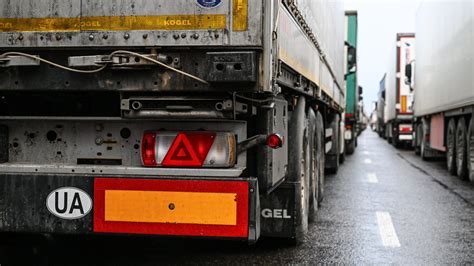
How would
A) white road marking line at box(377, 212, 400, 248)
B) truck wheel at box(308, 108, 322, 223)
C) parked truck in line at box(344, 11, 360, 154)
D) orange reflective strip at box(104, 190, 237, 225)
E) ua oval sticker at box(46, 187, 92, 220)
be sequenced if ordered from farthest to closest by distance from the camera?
parked truck in line at box(344, 11, 360, 154) < truck wheel at box(308, 108, 322, 223) < white road marking line at box(377, 212, 400, 248) < ua oval sticker at box(46, 187, 92, 220) < orange reflective strip at box(104, 190, 237, 225)

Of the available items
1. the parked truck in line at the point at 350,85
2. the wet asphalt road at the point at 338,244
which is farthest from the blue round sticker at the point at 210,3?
the parked truck in line at the point at 350,85

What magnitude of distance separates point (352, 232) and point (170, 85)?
405cm

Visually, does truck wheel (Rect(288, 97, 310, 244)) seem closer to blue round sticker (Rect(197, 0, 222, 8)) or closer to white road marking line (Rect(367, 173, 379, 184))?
blue round sticker (Rect(197, 0, 222, 8))

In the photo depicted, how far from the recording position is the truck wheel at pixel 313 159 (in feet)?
25.4

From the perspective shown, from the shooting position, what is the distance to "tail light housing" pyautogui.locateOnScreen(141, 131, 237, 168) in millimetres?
4668

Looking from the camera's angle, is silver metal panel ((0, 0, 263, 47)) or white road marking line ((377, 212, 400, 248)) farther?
white road marking line ((377, 212, 400, 248))

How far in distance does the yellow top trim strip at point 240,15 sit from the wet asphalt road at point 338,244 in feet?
7.72

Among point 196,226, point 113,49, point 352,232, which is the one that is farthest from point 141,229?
point 352,232

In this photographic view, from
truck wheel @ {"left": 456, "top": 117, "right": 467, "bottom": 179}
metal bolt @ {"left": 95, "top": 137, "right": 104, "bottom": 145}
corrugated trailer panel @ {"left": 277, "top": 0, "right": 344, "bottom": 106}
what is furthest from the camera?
truck wheel @ {"left": 456, "top": 117, "right": 467, "bottom": 179}

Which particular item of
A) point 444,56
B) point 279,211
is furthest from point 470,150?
point 279,211

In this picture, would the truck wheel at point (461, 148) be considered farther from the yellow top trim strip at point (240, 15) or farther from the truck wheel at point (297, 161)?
the yellow top trim strip at point (240, 15)

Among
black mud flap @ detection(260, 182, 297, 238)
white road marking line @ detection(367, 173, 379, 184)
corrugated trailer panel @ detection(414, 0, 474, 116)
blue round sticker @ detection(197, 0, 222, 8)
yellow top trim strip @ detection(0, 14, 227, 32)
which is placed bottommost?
white road marking line @ detection(367, 173, 379, 184)

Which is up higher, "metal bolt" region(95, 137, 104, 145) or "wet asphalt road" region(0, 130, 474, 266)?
"metal bolt" region(95, 137, 104, 145)

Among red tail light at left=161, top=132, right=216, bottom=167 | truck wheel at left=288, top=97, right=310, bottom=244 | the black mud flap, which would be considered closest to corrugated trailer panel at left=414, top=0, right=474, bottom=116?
truck wheel at left=288, top=97, right=310, bottom=244
